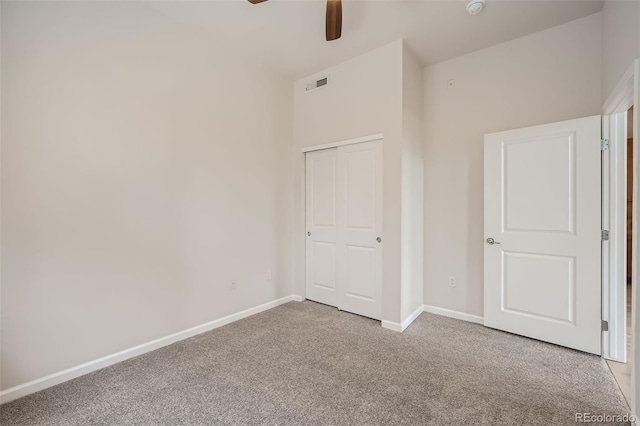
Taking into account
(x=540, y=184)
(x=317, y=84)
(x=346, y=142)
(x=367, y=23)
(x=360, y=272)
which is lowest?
(x=360, y=272)

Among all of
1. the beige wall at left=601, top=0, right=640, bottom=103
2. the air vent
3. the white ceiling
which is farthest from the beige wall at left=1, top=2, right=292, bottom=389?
the beige wall at left=601, top=0, right=640, bottom=103

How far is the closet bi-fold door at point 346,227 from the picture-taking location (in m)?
3.12

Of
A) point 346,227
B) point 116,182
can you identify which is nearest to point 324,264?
point 346,227

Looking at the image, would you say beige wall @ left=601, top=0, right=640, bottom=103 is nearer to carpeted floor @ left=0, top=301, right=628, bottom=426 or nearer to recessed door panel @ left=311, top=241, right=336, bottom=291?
carpeted floor @ left=0, top=301, right=628, bottom=426

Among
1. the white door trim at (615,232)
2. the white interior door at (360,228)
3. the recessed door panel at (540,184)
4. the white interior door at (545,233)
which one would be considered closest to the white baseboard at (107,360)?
the white interior door at (360,228)

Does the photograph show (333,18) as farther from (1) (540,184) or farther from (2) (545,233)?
(2) (545,233)

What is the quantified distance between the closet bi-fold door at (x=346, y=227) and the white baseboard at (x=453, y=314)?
738 millimetres

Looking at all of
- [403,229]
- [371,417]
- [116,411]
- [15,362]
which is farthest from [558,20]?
[15,362]

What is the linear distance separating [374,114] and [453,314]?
2436mm

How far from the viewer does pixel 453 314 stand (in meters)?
3.20

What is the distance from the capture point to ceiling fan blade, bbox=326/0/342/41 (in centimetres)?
199

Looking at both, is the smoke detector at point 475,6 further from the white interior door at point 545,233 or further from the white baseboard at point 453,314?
the white baseboard at point 453,314

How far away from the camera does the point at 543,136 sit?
2.57m

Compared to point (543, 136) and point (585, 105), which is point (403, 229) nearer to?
point (543, 136)
